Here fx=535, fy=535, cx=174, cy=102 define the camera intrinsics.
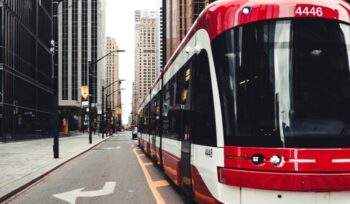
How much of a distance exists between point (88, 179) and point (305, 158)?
969cm

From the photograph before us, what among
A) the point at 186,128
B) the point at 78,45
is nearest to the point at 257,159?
the point at 186,128

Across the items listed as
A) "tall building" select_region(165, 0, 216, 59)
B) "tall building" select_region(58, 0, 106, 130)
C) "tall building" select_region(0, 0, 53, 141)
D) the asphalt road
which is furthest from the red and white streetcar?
"tall building" select_region(58, 0, 106, 130)

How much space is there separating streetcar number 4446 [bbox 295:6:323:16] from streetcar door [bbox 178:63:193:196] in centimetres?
287

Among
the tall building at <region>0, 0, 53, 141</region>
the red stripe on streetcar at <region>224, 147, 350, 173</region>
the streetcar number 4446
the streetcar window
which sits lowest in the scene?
the red stripe on streetcar at <region>224, 147, 350, 173</region>

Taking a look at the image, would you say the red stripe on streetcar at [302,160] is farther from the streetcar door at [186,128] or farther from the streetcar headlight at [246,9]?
the streetcar door at [186,128]

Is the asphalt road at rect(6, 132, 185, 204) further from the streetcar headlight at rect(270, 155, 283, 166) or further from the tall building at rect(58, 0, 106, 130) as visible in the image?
the tall building at rect(58, 0, 106, 130)

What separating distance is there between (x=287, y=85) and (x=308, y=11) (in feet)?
3.57

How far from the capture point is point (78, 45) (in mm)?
142500

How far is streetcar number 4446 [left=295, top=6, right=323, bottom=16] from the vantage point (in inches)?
282

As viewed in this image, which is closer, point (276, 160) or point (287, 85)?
point (276, 160)

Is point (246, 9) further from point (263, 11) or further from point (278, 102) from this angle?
point (278, 102)

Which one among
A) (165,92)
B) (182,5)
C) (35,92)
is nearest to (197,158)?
(165,92)

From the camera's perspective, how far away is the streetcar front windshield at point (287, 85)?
6.81 metres

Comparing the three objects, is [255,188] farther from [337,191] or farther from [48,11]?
[48,11]
